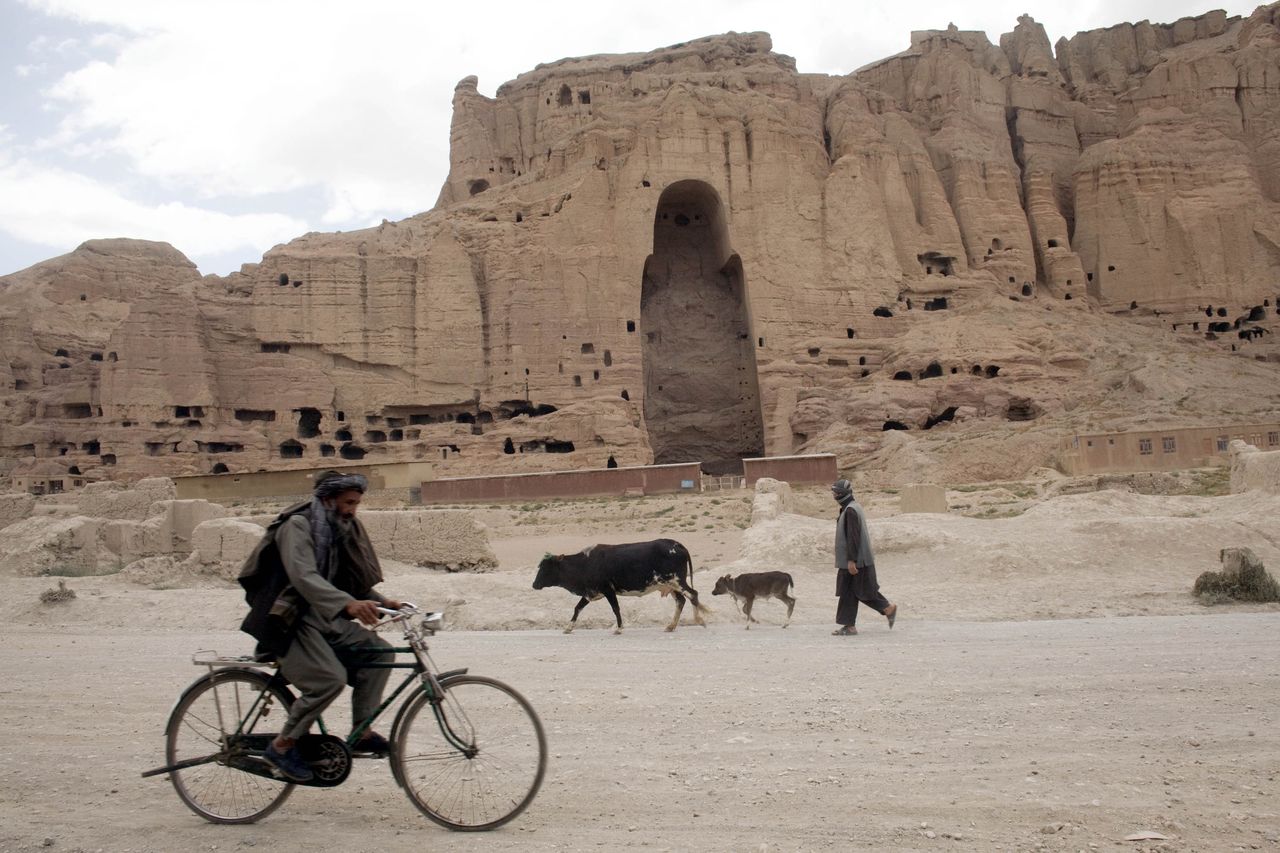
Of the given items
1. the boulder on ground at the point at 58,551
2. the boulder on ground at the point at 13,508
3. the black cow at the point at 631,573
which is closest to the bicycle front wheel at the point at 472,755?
the black cow at the point at 631,573

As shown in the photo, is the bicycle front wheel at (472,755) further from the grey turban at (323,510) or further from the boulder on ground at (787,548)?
the boulder on ground at (787,548)

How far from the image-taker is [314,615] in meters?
4.13

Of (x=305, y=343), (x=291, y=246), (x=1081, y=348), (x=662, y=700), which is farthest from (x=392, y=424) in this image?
(x=662, y=700)

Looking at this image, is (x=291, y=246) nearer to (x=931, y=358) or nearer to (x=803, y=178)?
(x=803, y=178)

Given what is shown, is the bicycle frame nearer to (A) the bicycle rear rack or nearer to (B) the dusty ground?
(A) the bicycle rear rack

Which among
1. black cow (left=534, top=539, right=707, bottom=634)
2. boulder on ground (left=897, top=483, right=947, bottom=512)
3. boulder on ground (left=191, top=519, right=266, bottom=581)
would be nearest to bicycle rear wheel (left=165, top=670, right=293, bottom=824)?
black cow (left=534, top=539, right=707, bottom=634)

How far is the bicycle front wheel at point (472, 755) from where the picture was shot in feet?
12.9

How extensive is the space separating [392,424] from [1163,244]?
4436 cm

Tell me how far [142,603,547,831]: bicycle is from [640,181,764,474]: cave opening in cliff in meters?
43.7

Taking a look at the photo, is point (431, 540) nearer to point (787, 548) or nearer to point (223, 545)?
point (223, 545)

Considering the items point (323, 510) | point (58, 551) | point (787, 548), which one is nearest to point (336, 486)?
point (323, 510)

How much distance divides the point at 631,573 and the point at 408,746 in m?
5.48

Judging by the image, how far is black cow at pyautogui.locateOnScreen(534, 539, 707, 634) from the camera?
9469 millimetres

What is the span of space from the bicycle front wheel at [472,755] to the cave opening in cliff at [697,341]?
1720 inches
